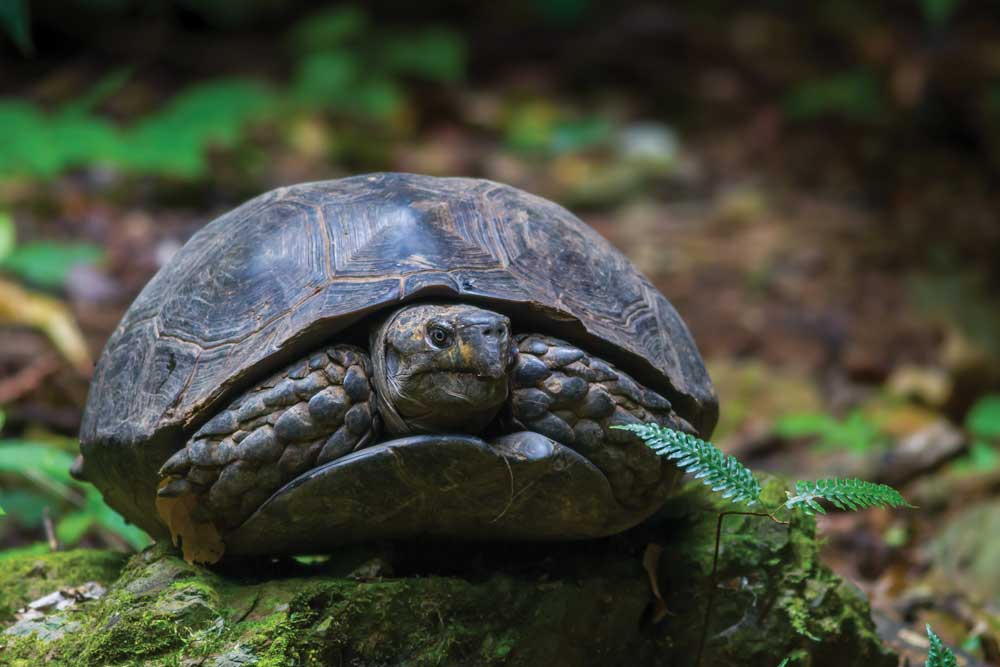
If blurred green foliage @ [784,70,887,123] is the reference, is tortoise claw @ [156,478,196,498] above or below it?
above

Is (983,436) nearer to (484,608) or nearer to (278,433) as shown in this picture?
(484,608)

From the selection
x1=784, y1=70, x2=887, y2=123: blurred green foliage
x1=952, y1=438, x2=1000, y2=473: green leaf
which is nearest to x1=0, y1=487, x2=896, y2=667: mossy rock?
x1=952, y1=438, x2=1000, y2=473: green leaf

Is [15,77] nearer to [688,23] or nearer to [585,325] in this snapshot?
[688,23]

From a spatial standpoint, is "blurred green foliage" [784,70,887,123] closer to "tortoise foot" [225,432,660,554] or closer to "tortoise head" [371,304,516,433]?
"tortoise foot" [225,432,660,554]

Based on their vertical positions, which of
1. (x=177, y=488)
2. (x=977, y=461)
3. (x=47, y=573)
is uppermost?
(x=177, y=488)

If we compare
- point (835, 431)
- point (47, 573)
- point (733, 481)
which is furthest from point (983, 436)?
point (47, 573)

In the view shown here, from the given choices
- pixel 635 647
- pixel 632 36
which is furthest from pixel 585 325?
pixel 632 36
